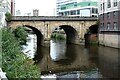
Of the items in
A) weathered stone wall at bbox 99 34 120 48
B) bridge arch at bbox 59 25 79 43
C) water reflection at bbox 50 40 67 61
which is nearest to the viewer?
water reflection at bbox 50 40 67 61

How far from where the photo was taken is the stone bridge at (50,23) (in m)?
65.8

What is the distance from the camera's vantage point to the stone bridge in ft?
216

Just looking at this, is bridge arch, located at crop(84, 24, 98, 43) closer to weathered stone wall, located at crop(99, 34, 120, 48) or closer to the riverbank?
weathered stone wall, located at crop(99, 34, 120, 48)

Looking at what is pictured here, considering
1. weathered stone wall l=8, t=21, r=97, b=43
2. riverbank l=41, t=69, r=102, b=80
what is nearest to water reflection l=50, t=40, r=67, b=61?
weathered stone wall l=8, t=21, r=97, b=43

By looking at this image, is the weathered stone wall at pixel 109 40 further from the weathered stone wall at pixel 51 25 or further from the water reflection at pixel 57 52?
the water reflection at pixel 57 52

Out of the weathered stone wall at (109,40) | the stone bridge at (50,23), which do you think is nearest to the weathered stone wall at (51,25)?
the stone bridge at (50,23)

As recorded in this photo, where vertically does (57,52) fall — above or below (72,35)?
below

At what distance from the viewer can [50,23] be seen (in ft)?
220

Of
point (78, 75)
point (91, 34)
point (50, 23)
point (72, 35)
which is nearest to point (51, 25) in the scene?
point (50, 23)

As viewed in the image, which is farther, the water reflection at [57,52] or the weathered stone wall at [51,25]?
the weathered stone wall at [51,25]

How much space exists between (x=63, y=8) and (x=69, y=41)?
6796cm

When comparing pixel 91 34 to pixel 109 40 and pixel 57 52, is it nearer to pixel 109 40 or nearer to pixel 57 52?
pixel 109 40

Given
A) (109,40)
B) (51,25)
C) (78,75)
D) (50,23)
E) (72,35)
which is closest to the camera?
(78,75)

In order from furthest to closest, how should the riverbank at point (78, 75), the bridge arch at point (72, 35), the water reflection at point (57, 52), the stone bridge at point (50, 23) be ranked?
the bridge arch at point (72, 35)
the stone bridge at point (50, 23)
the water reflection at point (57, 52)
the riverbank at point (78, 75)
